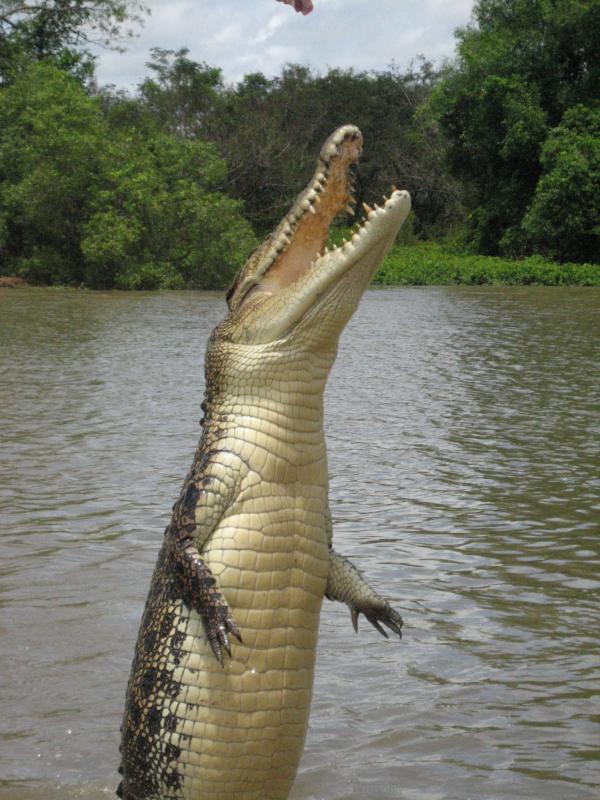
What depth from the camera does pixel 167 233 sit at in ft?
88.1

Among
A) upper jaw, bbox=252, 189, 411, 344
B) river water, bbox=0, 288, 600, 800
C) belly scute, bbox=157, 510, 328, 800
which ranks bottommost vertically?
river water, bbox=0, 288, 600, 800

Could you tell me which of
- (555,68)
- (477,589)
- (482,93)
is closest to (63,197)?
(482,93)

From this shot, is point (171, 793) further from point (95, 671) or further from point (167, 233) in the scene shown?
point (167, 233)

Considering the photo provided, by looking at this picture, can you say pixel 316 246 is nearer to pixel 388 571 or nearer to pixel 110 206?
pixel 388 571

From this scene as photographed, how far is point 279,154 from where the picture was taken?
42.9 meters

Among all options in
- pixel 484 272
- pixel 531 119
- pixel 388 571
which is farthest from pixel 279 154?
pixel 388 571

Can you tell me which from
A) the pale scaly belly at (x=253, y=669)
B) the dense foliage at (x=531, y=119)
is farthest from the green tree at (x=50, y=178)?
the pale scaly belly at (x=253, y=669)

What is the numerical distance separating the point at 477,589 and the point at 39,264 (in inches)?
957

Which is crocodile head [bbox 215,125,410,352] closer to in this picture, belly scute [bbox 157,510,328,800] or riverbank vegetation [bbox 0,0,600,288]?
belly scute [bbox 157,510,328,800]

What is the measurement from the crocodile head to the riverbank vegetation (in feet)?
59.2

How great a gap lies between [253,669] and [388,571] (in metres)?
2.43

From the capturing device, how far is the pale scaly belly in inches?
108

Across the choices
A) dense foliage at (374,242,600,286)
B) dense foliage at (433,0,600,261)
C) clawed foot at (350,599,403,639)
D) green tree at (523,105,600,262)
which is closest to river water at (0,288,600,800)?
clawed foot at (350,599,403,639)

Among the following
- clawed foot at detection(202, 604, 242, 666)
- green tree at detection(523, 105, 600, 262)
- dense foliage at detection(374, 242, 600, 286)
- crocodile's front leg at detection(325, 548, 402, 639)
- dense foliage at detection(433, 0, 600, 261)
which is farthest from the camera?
dense foliage at detection(433, 0, 600, 261)
